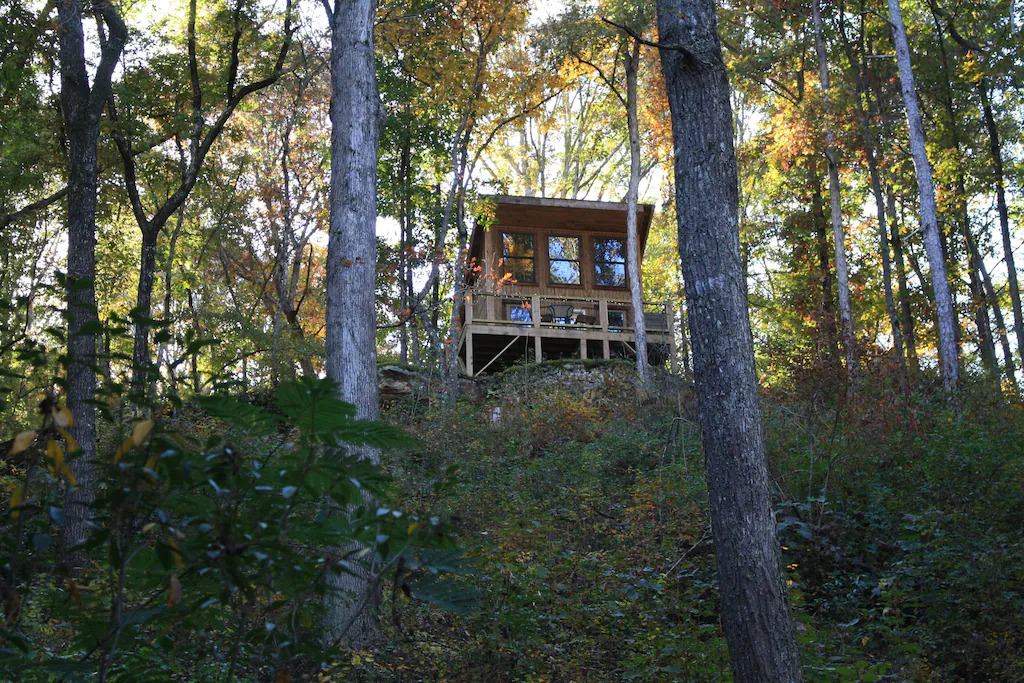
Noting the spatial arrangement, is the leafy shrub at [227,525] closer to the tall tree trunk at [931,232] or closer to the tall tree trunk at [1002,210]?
the tall tree trunk at [931,232]

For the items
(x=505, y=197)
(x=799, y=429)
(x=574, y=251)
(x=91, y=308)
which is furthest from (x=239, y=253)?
(x=91, y=308)

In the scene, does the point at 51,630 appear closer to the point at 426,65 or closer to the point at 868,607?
the point at 868,607

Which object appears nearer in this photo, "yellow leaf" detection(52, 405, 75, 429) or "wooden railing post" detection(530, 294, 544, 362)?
"yellow leaf" detection(52, 405, 75, 429)

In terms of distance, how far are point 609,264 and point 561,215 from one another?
1.95m

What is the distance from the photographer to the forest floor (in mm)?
5828

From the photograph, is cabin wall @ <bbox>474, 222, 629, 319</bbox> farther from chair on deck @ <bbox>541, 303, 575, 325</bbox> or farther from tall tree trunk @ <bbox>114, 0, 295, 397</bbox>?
tall tree trunk @ <bbox>114, 0, 295, 397</bbox>

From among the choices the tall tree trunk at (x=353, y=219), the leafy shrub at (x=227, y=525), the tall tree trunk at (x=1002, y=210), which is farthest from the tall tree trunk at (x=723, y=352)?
the tall tree trunk at (x=1002, y=210)

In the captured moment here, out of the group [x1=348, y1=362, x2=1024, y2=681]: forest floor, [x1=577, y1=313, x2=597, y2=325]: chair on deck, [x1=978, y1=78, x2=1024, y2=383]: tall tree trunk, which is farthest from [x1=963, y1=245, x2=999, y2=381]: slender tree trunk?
[x1=577, y1=313, x2=597, y2=325]: chair on deck

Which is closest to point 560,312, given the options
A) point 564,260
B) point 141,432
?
point 564,260

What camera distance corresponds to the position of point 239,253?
22.8 metres

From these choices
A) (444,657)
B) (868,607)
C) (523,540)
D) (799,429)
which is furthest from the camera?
(799,429)

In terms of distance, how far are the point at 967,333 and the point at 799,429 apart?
12.7 meters

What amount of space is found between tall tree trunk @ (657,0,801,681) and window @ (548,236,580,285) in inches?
668

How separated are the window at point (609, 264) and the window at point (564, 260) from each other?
53 centimetres
